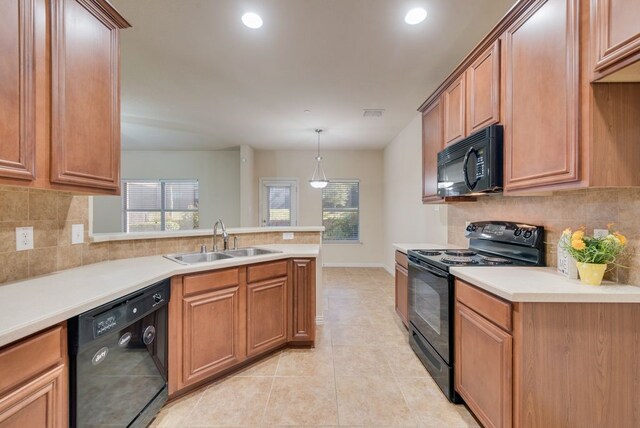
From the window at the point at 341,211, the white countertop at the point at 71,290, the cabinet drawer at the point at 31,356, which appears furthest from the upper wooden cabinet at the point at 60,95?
the window at the point at 341,211

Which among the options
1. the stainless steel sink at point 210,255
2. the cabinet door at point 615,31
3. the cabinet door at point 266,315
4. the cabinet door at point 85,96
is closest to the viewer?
the cabinet door at point 615,31

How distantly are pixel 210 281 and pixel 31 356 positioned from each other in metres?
1.01

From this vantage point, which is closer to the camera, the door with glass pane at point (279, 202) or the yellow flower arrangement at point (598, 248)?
the yellow flower arrangement at point (598, 248)

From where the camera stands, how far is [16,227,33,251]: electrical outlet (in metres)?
1.49

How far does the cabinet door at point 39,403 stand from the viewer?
92 cm

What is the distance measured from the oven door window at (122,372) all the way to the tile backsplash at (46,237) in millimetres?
687

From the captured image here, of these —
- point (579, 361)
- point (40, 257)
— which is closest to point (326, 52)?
point (40, 257)

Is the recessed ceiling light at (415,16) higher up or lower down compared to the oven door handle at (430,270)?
higher up

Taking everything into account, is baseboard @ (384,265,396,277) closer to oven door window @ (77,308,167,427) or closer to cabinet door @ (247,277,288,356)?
cabinet door @ (247,277,288,356)

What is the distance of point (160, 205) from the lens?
6.56m

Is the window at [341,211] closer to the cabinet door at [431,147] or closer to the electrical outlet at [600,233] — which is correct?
the cabinet door at [431,147]

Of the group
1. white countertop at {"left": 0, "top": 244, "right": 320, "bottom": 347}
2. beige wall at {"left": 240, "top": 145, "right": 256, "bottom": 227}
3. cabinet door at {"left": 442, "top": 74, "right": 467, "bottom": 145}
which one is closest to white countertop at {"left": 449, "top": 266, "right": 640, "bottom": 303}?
cabinet door at {"left": 442, "top": 74, "right": 467, "bottom": 145}

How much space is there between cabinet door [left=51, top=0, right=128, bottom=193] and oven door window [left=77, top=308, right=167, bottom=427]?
0.83 meters

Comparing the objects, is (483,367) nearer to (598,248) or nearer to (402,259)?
(598,248)
